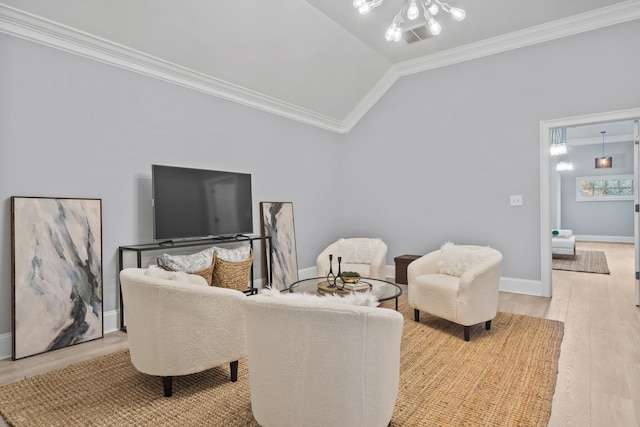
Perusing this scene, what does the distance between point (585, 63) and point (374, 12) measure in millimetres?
2444

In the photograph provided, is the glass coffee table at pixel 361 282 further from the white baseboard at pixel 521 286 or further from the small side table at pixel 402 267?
the white baseboard at pixel 521 286

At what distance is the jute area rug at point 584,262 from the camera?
6.06 meters

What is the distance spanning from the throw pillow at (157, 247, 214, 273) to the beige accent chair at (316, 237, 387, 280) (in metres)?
1.38

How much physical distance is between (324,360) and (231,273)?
2552mm

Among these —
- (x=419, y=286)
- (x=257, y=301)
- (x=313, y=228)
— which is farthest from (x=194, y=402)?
(x=313, y=228)

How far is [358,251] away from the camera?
182 inches

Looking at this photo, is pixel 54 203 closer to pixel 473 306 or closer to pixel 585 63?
pixel 473 306

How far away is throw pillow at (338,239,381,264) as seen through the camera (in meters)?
4.59

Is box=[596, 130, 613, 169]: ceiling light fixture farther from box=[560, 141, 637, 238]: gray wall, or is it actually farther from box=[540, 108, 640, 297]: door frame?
box=[540, 108, 640, 297]: door frame

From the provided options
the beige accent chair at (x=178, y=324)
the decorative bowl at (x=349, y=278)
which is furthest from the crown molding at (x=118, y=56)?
the decorative bowl at (x=349, y=278)

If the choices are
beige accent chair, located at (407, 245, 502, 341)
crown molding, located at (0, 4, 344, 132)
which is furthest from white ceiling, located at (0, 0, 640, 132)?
beige accent chair, located at (407, 245, 502, 341)

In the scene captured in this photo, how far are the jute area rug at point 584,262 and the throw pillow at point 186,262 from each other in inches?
226

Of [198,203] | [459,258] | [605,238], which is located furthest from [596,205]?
[198,203]

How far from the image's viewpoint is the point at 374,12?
13.1 ft
